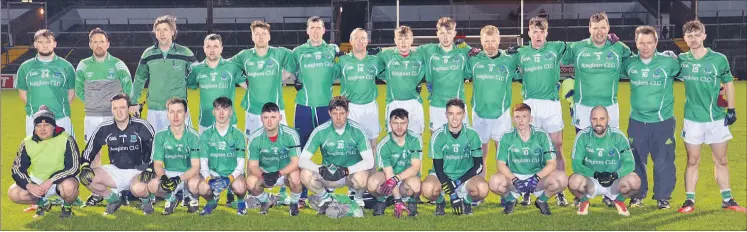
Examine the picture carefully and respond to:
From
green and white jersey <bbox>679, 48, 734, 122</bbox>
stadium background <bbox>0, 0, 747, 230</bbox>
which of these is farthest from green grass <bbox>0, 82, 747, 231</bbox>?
stadium background <bbox>0, 0, 747, 230</bbox>

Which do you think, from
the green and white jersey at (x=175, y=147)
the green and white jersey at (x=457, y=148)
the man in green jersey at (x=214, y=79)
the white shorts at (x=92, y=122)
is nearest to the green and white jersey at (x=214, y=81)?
the man in green jersey at (x=214, y=79)

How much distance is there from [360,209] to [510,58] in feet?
6.82

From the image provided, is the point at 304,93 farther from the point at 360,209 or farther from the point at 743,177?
the point at 743,177

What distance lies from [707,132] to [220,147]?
4219 millimetres

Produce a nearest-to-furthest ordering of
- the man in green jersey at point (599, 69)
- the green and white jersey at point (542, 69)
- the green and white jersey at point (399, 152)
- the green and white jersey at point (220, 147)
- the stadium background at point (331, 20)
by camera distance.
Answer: the green and white jersey at point (399, 152) < the green and white jersey at point (220, 147) < the man in green jersey at point (599, 69) < the green and white jersey at point (542, 69) < the stadium background at point (331, 20)

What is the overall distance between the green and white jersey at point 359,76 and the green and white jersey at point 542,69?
1360mm

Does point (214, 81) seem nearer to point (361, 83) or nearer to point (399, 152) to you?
point (361, 83)

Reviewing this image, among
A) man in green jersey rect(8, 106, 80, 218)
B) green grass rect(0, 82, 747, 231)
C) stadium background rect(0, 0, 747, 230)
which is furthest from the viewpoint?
stadium background rect(0, 0, 747, 230)

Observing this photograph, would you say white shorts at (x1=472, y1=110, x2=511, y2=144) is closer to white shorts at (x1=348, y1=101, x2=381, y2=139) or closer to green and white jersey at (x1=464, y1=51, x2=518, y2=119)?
green and white jersey at (x1=464, y1=51, x2=518, y2=119)

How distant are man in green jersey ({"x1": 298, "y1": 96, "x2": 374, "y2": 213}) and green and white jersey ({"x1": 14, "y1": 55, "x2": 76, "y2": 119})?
8.42 feet

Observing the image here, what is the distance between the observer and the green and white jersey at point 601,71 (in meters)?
7.96

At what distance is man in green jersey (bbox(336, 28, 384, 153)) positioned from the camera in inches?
324

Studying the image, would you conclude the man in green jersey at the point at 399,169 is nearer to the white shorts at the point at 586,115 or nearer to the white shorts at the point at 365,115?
the white shorts at the point at 365,115

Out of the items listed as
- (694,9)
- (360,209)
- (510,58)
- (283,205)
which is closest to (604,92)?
(510,58)
